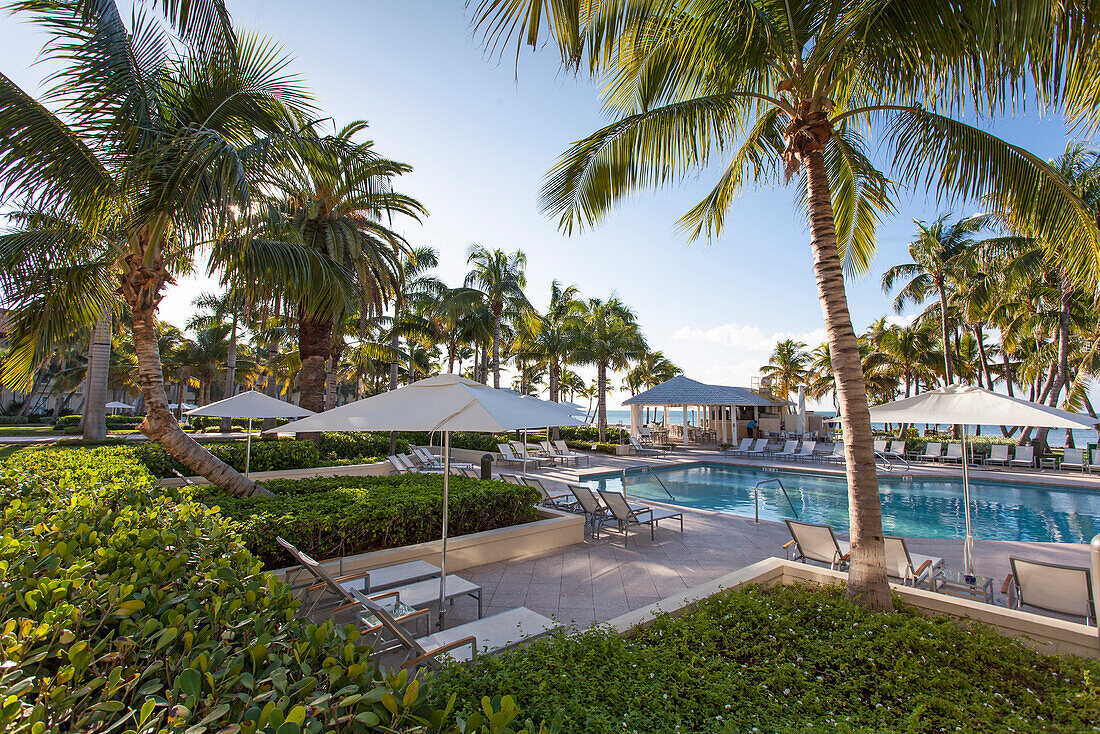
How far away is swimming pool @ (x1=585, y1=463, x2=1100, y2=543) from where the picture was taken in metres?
11.1

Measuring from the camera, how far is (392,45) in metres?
6.74

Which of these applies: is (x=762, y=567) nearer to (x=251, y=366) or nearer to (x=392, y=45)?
(x=392, y=45)

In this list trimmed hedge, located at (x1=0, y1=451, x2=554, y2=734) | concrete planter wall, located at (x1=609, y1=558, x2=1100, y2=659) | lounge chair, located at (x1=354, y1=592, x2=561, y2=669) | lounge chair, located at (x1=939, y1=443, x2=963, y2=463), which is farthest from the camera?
lounge chair, located at (x1=939, y1=443, x2=963, y2=463)

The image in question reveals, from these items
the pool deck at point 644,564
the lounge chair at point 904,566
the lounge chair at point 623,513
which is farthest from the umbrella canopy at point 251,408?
the lounge chair at point 904,566

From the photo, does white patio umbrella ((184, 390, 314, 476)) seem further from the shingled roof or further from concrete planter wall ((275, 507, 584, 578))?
the shingled roof

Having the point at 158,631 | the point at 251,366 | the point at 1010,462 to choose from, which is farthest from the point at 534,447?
the point at 251,366

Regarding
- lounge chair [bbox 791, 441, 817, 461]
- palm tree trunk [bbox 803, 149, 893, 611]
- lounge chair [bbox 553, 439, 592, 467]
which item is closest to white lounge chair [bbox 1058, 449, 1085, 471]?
lounge chair [bbox 791, 441, 817, 461]

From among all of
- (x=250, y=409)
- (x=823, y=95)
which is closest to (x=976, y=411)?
(x=823, y=95)

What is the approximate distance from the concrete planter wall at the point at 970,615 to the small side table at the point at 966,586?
1.30 meters

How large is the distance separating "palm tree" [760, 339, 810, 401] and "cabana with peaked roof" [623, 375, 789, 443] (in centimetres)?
1309

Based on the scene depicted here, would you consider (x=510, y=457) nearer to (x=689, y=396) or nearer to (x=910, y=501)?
(x=689, y=396)

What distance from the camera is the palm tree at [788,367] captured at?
43.6 meters

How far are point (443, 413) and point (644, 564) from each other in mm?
4054

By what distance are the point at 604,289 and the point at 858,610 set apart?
29693 mm
